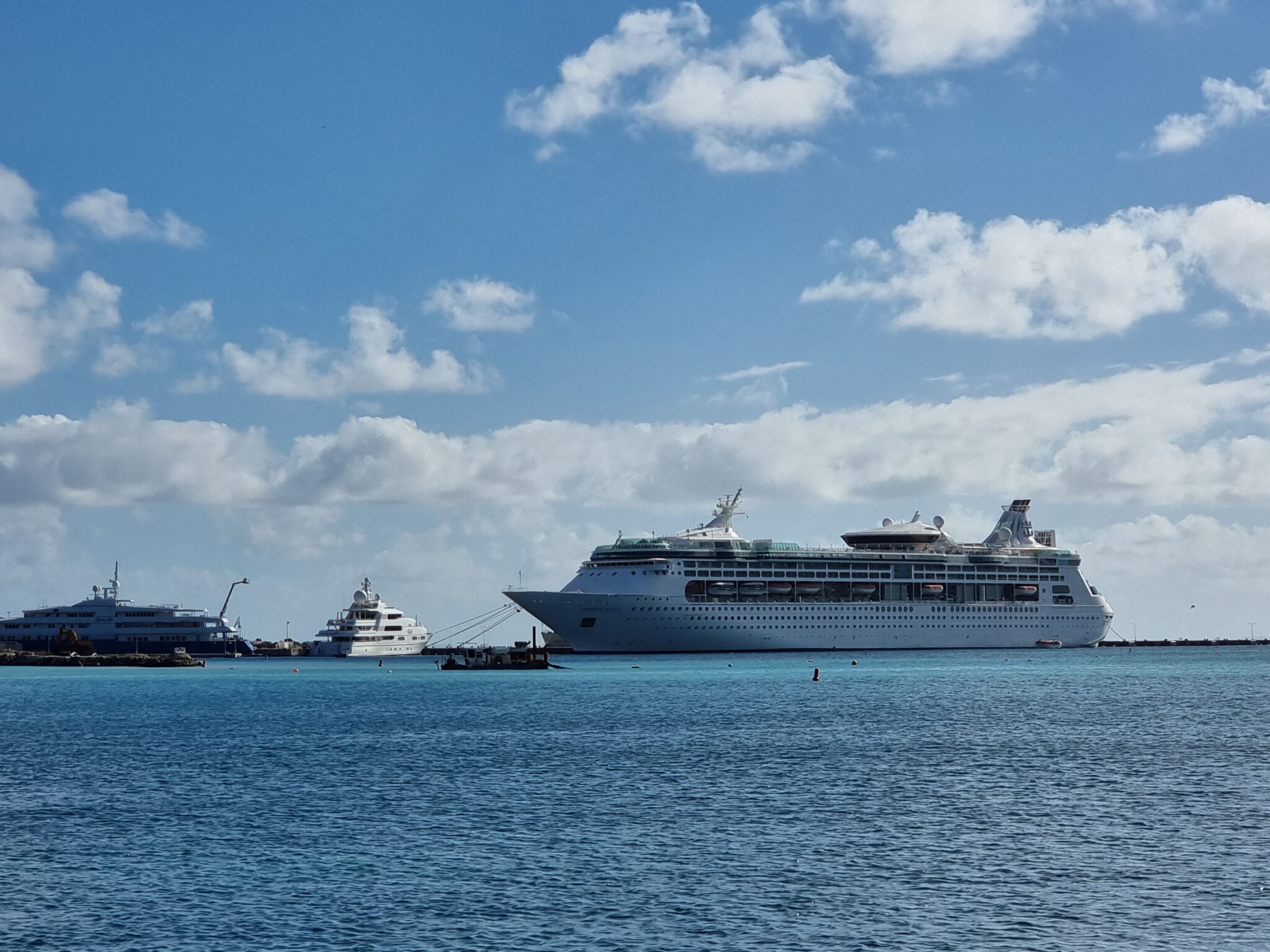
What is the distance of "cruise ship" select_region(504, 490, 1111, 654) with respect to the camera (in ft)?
422

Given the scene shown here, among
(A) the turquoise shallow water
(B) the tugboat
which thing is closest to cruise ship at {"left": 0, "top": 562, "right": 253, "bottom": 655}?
(B) the tugboat

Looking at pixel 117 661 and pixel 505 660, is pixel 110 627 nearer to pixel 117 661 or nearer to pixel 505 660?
pixel 117 661

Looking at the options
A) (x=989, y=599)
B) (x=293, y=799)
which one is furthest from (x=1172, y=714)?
(x=989, y=599)

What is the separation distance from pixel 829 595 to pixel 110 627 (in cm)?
9922

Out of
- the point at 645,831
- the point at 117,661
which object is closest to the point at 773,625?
the point at 117,661

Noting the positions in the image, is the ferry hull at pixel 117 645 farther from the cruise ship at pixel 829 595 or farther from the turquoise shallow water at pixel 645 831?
the turquoise shallow water at pixel 645 831

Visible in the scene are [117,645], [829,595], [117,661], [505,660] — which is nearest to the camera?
[505,660]

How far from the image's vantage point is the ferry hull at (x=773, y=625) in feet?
418

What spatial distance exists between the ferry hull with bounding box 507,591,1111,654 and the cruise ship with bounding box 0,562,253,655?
7701 cm

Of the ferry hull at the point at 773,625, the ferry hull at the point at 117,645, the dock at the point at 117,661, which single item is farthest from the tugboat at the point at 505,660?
the ferry hull at the point at 117,645

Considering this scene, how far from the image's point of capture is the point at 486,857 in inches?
1177

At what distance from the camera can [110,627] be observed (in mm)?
181500

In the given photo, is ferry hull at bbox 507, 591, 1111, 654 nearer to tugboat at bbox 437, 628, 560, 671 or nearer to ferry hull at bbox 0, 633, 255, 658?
tugboat at bbox 437, 628, 560, 671

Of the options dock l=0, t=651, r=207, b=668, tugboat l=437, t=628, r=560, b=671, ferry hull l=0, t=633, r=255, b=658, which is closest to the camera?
tugboat l=437, t=628, r=560, b=671
